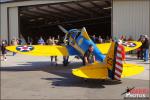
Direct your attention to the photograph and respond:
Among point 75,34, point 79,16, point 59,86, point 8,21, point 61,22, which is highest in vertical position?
point 79,16

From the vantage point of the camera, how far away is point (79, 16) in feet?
152

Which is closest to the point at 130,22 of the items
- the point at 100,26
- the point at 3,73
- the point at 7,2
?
the point at 7,2

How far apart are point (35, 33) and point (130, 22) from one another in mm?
25875

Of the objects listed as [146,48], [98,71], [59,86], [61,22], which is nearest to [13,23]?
[61,22]

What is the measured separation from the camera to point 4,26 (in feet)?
113

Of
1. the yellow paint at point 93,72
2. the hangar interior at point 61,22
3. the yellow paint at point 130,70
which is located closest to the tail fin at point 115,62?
the yellow paint at point 93,72

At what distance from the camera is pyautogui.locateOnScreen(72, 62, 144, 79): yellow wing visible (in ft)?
39.6

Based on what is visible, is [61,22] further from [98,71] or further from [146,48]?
[98,71]

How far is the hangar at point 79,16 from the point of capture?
94.3ft

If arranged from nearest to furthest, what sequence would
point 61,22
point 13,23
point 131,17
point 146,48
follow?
point 146,48, point 131,17, point 13,23, point 61,22

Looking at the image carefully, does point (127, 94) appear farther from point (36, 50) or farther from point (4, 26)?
point (4, 26)

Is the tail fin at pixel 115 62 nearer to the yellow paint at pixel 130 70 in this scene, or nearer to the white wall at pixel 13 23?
the yellow paint at pixel 130 70

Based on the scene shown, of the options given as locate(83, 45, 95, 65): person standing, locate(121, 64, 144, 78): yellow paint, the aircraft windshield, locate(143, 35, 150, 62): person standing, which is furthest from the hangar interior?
locate(121, 64, 144, 78): yellow paint

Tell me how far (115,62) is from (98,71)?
75 cm
